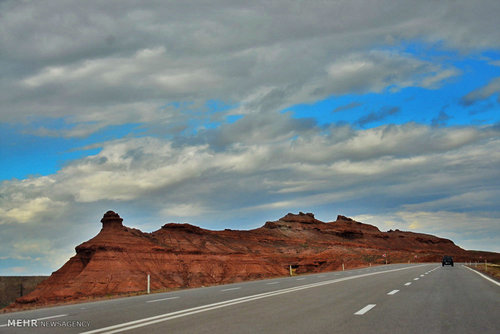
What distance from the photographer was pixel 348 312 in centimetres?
1169

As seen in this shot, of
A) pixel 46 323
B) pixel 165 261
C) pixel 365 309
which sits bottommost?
pixel 365 309

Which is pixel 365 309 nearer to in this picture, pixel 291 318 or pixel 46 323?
pixel 291 318

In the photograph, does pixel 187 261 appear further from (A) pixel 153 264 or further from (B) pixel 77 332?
(B) pixel 77 332

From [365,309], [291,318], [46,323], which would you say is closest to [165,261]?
[46,323]

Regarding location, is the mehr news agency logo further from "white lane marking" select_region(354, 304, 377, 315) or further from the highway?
"white lane marking" select_region(354, 304, 377, 315)

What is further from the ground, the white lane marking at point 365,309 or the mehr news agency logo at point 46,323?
the mehr news agency logo at point 46,323

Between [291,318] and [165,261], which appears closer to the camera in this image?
[291,318]

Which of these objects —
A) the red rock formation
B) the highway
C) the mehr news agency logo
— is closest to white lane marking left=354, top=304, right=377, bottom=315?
the highway

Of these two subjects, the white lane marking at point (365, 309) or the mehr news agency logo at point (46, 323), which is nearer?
the mehr news agency logo at point (46, 323)

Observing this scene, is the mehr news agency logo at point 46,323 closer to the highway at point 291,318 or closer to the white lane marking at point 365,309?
the highway at point 291,318

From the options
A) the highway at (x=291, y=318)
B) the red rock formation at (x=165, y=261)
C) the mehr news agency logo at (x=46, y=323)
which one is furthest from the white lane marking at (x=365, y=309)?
the red rock formation at (x=165, y=261)

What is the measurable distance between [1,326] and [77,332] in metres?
2.79

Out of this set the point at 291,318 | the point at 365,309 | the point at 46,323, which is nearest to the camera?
the point at 291,318

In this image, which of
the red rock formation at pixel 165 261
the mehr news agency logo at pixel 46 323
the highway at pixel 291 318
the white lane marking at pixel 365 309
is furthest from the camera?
the red rock formation at pixel 165 261
